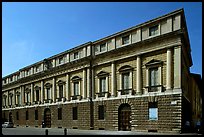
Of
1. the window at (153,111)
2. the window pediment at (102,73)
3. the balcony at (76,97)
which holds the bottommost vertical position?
the window at (153,111)

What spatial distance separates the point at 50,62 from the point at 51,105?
7.28 metres

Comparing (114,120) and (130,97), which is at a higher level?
(130,97)

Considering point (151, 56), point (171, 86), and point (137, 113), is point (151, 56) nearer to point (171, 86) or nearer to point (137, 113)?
point (171, 86)

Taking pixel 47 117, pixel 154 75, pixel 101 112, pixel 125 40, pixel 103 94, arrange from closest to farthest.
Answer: pixel 154 75
pixel 125 40
pixel 103 94
pixel 101 112
pixel 47 117

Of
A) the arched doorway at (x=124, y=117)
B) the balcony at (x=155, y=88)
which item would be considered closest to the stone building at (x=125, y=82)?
the arched doorway at (x=124, y=117)

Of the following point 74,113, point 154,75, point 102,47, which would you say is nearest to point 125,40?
point 102,47

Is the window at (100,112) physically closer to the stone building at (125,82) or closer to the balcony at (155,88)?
the stone building at (125,82)

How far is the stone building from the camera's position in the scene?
82.9 feet

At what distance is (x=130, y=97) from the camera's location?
28.8 meters

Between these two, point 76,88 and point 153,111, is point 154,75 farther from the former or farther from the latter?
point 76,88

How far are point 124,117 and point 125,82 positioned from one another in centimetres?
408

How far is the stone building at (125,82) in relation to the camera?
2527 cm

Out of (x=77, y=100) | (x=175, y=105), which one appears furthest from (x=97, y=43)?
(x=175, y=105)

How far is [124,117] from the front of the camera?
2966cm
